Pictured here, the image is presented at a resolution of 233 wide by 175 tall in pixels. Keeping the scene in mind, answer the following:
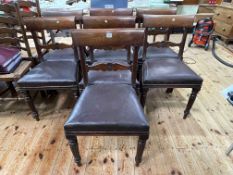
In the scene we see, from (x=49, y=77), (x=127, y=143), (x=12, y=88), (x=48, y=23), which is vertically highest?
(x=48, y=23)

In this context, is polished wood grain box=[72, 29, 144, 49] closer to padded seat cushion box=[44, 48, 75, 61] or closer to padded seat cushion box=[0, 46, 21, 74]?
padded seat cushion box=[44, 48, 75, 61]

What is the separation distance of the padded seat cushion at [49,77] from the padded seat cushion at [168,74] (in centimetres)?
62

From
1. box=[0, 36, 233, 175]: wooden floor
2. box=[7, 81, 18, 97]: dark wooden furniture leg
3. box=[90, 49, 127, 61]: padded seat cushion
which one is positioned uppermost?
box=[90, 49, 127, 61]: padded seat cushion

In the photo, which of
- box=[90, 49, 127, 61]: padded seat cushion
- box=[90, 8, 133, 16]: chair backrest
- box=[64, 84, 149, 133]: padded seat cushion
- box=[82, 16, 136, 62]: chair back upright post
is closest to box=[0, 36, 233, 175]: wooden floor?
box=[64, 84, 149, 133]: padded seat cushion

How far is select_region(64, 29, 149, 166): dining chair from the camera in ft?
3.26

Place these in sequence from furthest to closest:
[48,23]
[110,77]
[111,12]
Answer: [111,12] → [48,23] → [110,77]

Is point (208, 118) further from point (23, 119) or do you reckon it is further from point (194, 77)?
point (23, 119)

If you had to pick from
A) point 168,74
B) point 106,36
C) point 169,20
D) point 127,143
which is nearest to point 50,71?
point 106,36

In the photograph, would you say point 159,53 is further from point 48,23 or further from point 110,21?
point 48,23

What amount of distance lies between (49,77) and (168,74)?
38.4 inches

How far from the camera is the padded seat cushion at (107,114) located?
3.25 ft

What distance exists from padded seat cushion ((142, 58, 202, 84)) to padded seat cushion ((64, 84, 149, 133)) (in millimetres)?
323

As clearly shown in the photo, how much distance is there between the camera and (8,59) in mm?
1477

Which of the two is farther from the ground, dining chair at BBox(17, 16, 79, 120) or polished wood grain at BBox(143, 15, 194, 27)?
polished wood grain at BBox(143, 15, 194, 27)
